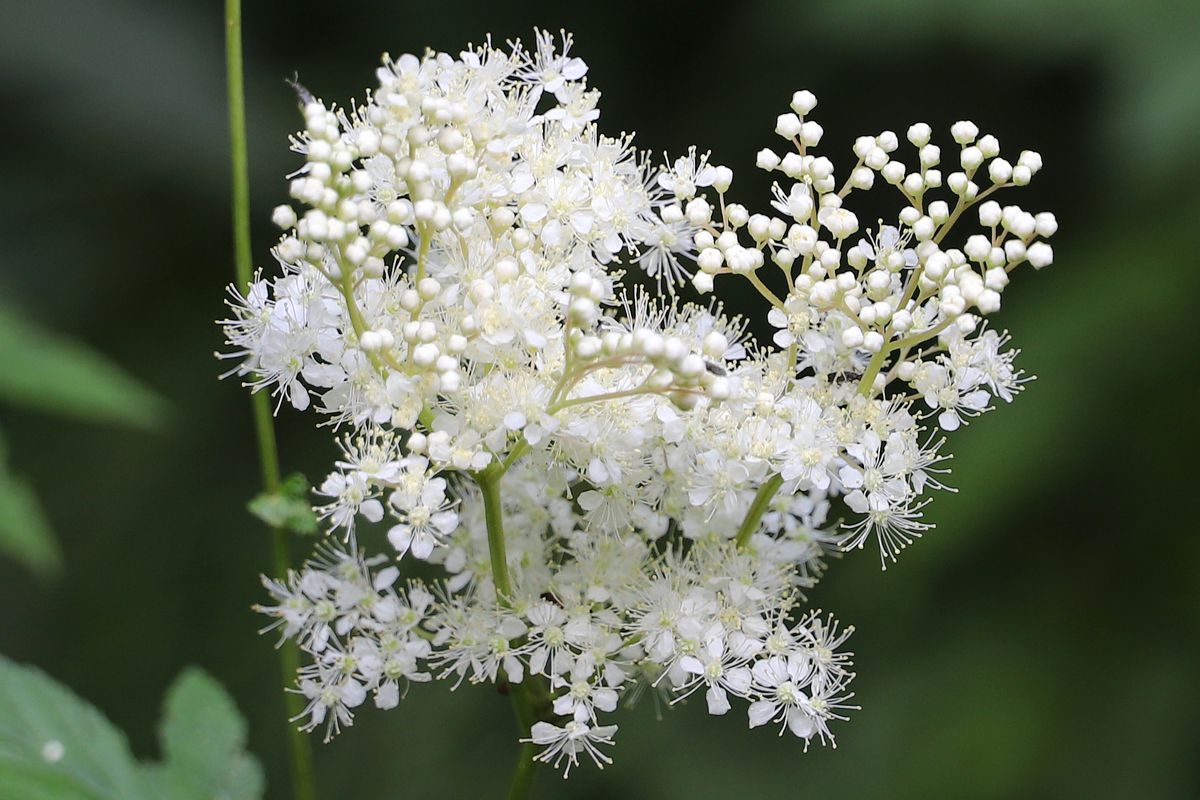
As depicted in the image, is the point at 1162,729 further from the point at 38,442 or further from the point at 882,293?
the point at 38,442

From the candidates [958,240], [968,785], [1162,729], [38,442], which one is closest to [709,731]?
[968,785]

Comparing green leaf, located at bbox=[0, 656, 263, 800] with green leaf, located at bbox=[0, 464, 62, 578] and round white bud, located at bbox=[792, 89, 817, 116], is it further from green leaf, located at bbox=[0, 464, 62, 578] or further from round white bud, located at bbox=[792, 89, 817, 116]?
round white bud, located at bbox=[792, 89, 817, 116]

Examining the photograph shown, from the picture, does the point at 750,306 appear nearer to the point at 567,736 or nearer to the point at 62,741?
the point at 567,736

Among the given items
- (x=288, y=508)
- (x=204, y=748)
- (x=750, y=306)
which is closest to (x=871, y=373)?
(x=288, y=508)

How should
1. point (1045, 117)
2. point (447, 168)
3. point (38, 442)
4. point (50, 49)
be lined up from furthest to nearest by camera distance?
point (38, 442), point (50, 49), point (1045, 117), point (447, 168)

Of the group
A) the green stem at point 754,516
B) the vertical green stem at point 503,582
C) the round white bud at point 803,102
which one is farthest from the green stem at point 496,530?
the round white bud at point 803,102

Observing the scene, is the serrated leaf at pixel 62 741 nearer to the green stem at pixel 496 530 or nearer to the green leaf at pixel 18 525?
the green leaf at pixel 18 525

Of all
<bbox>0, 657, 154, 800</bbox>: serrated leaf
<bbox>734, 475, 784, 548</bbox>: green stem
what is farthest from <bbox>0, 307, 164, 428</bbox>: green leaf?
<bbox>734, 475, 784, 548</bbox>: green stem
